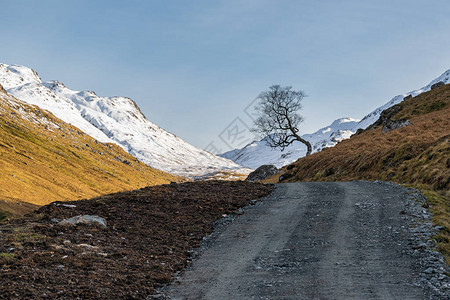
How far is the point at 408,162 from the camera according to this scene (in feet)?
97.2

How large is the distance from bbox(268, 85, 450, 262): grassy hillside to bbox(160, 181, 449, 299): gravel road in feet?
4.69

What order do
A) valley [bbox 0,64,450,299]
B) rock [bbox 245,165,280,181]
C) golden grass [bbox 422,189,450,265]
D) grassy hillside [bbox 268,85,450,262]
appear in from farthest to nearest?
rock [bbox 245,165,280,181] → grassy hillside [bbox 268,85,450,262] → golden grass [bbox 422,189,450,265] → valley [bbox 0,64,450,299]

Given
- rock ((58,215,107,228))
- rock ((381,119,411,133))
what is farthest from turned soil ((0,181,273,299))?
rock ((381,119,411,133))

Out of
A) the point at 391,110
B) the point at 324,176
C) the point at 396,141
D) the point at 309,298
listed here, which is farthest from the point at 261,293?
the point at 391,110

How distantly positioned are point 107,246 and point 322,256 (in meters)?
7.59

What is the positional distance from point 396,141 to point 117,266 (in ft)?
111

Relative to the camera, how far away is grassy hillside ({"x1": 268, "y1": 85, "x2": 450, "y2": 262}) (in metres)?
22.5

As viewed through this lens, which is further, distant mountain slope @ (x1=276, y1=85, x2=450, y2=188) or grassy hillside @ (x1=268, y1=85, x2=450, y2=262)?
distant mountain slope @ (x1=276, y1=85, x2=450, y2=188)

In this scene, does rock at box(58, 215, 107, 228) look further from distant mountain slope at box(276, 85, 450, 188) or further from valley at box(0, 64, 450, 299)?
distant mountain slope at box(276, 85, 450, 188)

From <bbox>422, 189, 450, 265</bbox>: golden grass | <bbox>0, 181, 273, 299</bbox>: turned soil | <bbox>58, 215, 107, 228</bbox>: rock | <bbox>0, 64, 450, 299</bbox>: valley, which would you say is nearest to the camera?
<bbox>0, 181, 273, 299</bbox>: turned soil

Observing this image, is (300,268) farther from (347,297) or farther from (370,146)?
(370,146)

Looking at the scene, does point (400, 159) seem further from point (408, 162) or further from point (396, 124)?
point (396, 124)

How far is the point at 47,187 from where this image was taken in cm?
17275

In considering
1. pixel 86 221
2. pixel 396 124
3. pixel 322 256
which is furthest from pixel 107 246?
pixel 396 124
